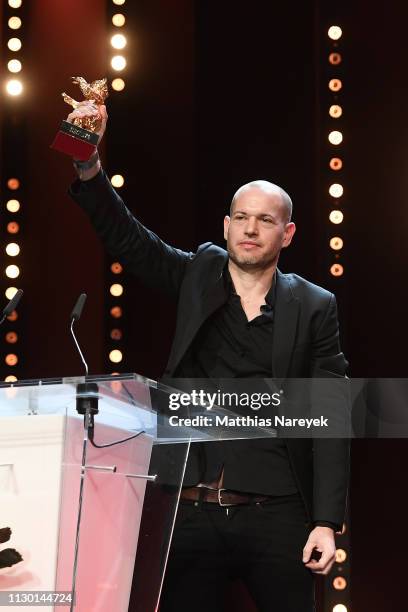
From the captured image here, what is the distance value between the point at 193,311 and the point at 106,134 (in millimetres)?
1447

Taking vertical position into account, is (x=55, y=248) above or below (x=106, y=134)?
below

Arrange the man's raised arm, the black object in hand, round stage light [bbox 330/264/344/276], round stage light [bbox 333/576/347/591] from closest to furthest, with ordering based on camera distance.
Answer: the black object in hand
the man's raised arm
round stage light [bbox 333/576/347/591]
round stage light [bbox 330/264/344/276]

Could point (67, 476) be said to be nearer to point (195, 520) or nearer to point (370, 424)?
point (195, 520)

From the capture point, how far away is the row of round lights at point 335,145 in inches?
140

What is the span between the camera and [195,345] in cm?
246

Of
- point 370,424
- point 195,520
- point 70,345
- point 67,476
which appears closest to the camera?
point 67,476

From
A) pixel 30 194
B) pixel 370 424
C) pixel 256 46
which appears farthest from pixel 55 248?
pixel 370 424

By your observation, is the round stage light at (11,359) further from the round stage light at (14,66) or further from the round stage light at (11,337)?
the round stage light at (14,66)

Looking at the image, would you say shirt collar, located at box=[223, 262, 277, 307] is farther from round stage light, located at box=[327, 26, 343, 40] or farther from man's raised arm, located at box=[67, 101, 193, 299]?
round stage light, located at box=[327, 26, 343, 40]

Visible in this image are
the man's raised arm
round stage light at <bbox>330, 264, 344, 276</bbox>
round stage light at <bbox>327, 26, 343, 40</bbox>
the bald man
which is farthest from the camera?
round stage light at <bbox>327, 26, 343, 40</bbox>

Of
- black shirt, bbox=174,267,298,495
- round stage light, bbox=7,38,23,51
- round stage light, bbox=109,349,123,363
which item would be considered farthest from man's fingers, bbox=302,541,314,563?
round stage light, bbox=7,38,23,51

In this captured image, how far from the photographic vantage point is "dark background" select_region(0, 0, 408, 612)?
3.58 meters

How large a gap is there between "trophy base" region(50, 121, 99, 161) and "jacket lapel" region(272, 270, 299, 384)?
58 cm

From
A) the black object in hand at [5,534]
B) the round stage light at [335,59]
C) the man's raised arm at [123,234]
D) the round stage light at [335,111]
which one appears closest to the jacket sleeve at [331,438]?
the man's raised arm at [123,234]
